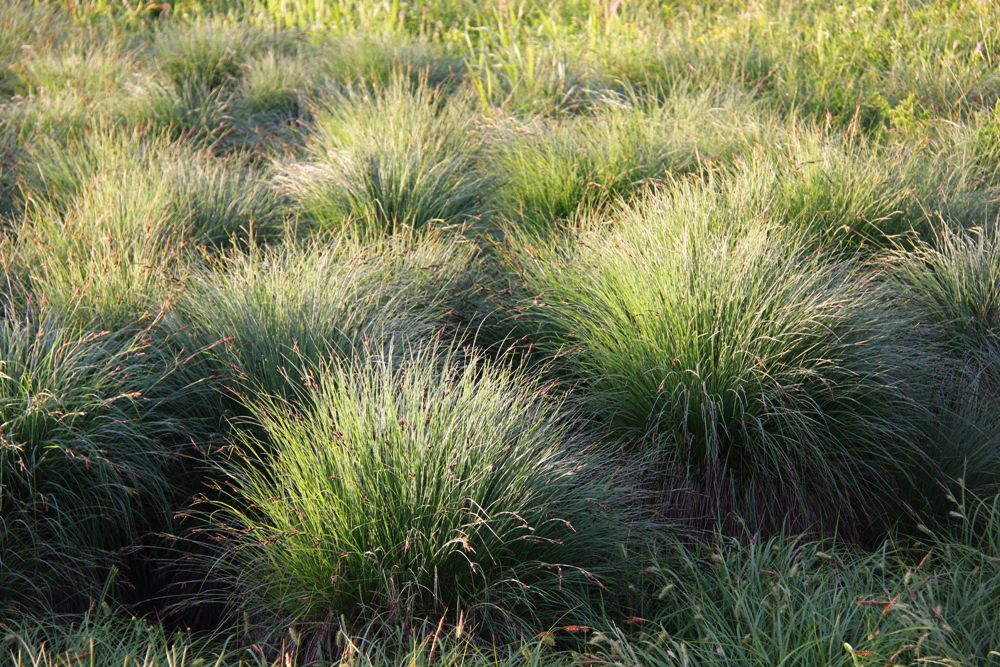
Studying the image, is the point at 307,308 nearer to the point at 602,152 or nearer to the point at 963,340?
the point at 602,152

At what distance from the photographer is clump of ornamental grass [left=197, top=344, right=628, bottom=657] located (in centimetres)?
266

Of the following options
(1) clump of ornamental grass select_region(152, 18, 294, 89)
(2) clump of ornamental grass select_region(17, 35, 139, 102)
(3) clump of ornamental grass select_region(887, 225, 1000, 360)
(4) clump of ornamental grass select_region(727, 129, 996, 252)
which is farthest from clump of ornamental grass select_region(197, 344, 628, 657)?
(1) clump of ornamental grass select_region(152, 18, 294, 89)

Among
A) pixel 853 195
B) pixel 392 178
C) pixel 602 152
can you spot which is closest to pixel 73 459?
pixel 392 178

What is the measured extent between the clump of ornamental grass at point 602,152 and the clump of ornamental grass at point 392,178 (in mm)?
211

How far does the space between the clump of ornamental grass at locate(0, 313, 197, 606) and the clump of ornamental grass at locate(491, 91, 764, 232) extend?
233 centimetres

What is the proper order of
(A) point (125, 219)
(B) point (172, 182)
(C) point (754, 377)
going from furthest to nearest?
(B) point (172, 182) < (A) point (125, 219) < (C) point (754, 377)

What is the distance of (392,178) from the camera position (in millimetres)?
5016

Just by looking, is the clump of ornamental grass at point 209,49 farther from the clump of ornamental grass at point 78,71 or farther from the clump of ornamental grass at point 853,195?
the clump of ornamental grass at point 853,195

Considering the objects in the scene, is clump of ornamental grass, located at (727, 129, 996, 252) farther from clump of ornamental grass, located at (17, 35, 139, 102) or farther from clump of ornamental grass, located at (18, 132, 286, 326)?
clump of ornamental grass, located at (17, 35, 139, 102)

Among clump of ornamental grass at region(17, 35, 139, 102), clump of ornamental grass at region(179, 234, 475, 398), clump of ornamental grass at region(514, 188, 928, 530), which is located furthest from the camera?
clump of ornamental grass at region(17, 35, 139, 102)

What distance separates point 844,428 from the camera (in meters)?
3.50

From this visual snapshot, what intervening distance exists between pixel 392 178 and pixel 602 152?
122cm

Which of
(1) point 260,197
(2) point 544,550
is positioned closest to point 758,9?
(1) point 260,197

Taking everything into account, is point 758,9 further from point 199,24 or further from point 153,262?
point 153,262
